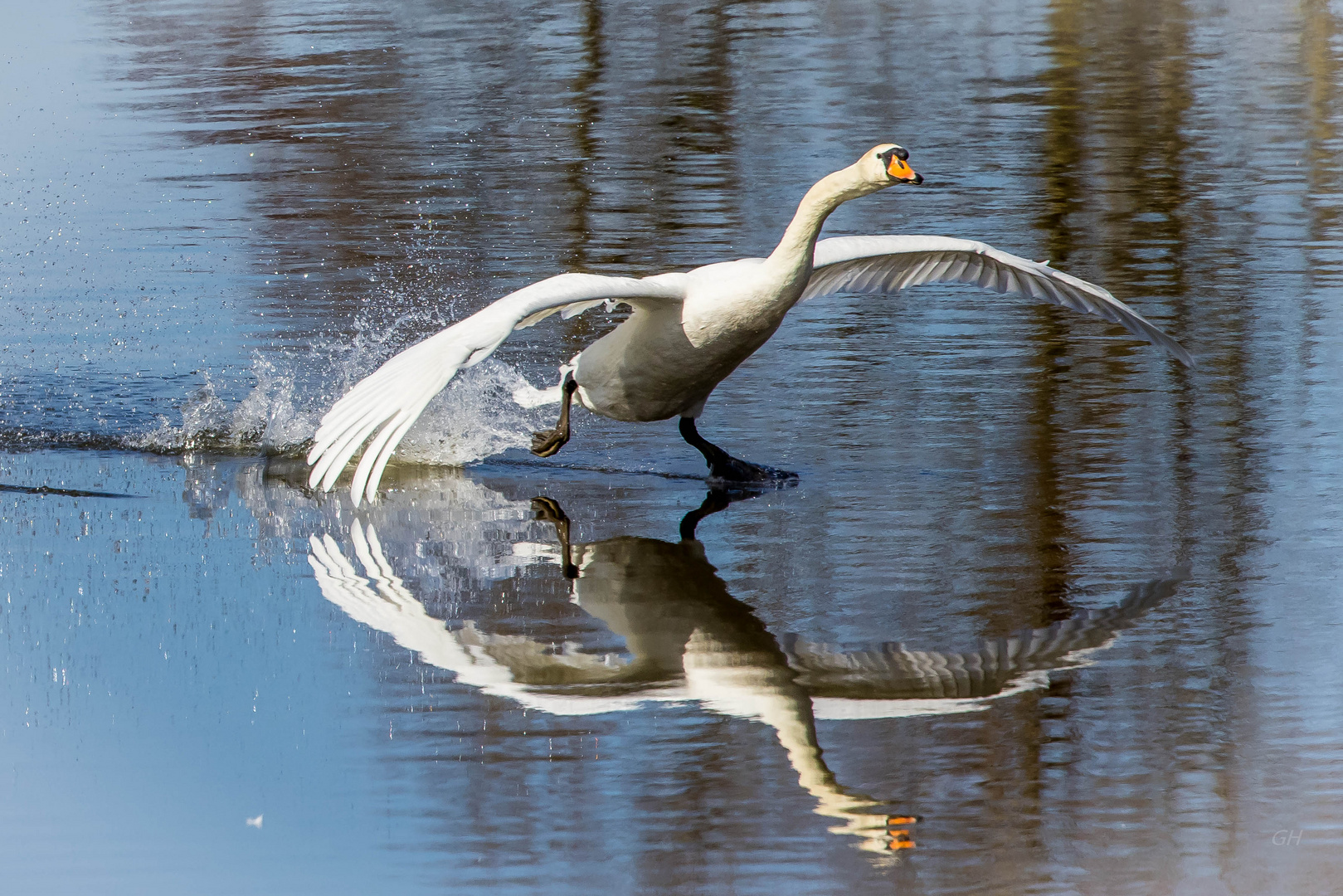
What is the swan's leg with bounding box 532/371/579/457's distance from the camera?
8820 millimetres

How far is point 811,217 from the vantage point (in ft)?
25.4

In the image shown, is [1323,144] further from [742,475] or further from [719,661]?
[719,661]

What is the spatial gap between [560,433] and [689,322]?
1079 millimetres

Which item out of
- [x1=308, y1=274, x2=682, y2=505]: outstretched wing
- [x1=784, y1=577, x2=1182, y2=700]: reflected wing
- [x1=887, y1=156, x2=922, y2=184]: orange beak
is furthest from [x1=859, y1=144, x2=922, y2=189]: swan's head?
[x1=784, y1=577, x2=1182, y2=700]: reflected wing

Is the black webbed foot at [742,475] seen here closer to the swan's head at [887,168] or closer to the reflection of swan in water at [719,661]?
the reflection of swan in water at [719,661]

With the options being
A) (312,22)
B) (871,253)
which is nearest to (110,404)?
(871,253)

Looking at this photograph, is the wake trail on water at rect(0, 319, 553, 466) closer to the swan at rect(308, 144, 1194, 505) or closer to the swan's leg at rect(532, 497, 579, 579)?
the swan at rect(308, 144, 1194, 505)

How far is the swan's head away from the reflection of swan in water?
5.43ft

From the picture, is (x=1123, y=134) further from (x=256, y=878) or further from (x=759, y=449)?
(x=256, y=878)

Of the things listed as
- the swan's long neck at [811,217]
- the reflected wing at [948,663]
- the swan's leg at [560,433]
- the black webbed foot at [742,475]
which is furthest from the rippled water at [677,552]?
the swan's long neck at [811,217]

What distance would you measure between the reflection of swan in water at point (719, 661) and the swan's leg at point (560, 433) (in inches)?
65.1

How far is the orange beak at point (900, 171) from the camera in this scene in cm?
731

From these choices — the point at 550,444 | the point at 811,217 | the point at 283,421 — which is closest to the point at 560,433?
the point at 550,444

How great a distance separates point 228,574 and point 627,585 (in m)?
1.52
